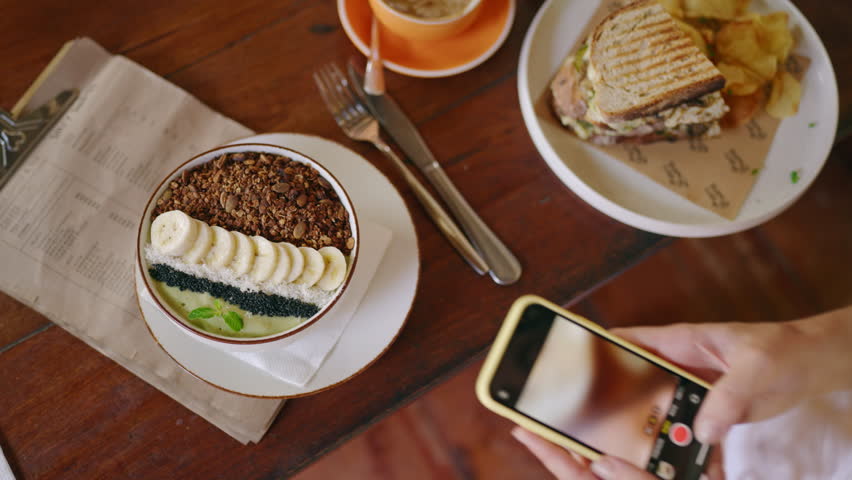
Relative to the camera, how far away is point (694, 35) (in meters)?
1.09

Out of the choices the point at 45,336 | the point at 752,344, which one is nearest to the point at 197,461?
the point at 45,336

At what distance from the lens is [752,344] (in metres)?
0.94

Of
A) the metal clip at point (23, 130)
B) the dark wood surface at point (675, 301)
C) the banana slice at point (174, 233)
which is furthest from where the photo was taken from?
the dark wood surface at point (675, 301)

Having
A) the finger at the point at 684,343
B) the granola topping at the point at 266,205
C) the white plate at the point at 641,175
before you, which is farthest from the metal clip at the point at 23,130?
the finger at the point at 684,343

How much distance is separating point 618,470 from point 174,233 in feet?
2.52

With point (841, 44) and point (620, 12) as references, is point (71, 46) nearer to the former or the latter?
point (620, 12)

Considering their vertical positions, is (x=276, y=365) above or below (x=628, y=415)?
above

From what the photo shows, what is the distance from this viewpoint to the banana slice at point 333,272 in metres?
0.85

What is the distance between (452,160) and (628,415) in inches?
22.7

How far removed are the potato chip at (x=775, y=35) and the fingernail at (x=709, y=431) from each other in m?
0.75

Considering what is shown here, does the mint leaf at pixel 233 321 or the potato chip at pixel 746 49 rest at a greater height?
the potato chip at pixel 746 49

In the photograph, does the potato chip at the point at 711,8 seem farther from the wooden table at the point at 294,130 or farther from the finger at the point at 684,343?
the finger at the point at 684,343

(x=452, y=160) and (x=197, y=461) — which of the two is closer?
(x=197, y=461)

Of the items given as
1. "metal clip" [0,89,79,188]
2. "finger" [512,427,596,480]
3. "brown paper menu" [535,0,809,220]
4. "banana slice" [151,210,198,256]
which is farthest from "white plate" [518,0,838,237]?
"metal clip" [0,89,79,188]
